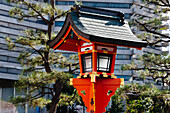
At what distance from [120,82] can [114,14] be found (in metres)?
2.14

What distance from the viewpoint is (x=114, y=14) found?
28.0 feet

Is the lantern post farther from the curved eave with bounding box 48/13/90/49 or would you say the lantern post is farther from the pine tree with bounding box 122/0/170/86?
the pine tree with bounding box 122/0/170/86

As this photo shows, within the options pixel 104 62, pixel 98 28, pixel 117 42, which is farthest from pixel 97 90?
pixel 98 28

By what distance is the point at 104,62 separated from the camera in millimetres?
8047

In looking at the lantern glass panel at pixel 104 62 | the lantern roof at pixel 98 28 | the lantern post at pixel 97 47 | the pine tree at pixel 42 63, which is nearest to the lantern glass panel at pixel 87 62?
the lantern post at pixel 97 47

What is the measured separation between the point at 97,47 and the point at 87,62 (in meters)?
0.55

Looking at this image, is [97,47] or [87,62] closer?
[97,47]

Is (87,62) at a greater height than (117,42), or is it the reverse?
(117,42)

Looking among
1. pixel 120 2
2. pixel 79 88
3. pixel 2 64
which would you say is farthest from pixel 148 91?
pixel 120 2

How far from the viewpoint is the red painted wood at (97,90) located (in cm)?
776

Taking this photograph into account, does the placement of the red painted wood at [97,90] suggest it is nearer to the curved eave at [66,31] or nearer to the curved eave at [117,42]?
the curved eave at [117,42]

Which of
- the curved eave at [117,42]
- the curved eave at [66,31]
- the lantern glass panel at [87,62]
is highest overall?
the curved eave at [66,31]

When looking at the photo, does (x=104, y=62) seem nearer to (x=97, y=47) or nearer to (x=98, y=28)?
(x=97, y=47)

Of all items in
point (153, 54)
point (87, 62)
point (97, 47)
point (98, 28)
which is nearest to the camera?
point (98, 28)
